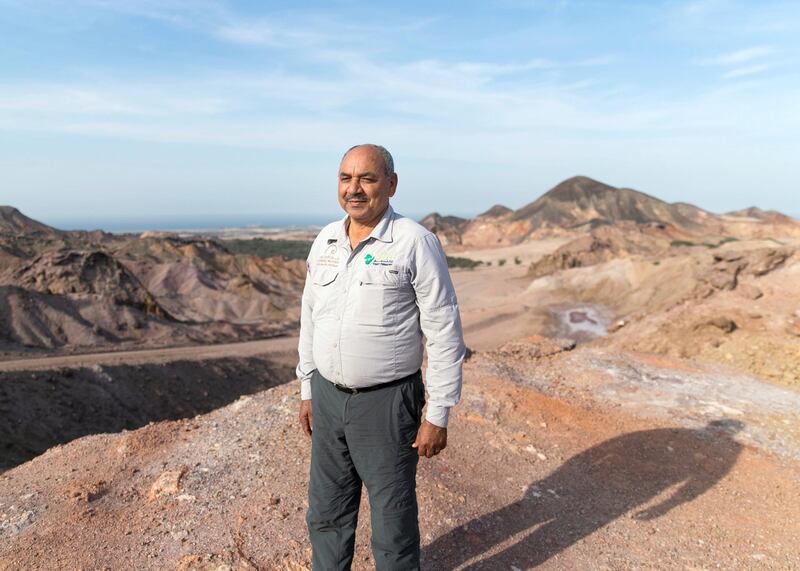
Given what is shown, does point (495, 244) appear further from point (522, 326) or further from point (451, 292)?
point (451, 292)

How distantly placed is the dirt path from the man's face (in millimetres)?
12840

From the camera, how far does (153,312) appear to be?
23.9 meters

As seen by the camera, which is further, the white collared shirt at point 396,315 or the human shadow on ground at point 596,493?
the human shadow on ground at point 596,493

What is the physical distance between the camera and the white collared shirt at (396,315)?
2.94 metres

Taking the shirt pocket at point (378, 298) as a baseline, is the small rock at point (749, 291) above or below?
below

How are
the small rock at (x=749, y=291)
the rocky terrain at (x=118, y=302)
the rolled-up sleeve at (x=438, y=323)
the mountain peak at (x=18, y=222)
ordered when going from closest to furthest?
1. the rolled-up sleeve at (x=438, y=323)
2. the small rock at (x=749, y=291)
3. the rocky terrain at (x=118, y=302)
4. the mountain peak at (x=18, y=222)

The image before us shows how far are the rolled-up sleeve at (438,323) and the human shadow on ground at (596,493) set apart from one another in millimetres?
1648

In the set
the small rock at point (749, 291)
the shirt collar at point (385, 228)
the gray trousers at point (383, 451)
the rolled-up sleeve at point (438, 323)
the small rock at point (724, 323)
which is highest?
the shirt collar at point (385, 228)

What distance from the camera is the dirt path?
14041 millimetres

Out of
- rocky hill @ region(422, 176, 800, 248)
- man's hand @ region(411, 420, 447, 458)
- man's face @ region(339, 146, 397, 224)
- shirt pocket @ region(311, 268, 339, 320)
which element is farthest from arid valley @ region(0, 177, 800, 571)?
rocky hill @ region(422, 176, 800, 248)

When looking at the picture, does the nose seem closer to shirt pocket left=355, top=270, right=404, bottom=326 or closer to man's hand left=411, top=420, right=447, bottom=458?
shirt pocket left=355, top=270, right=404, bottom=326

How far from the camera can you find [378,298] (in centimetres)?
296

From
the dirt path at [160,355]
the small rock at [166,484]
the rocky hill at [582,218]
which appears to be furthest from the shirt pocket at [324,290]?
the rocky hill at [582,218]

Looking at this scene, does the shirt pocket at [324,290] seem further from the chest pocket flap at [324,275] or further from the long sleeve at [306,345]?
the long sleeve at [306,345]
